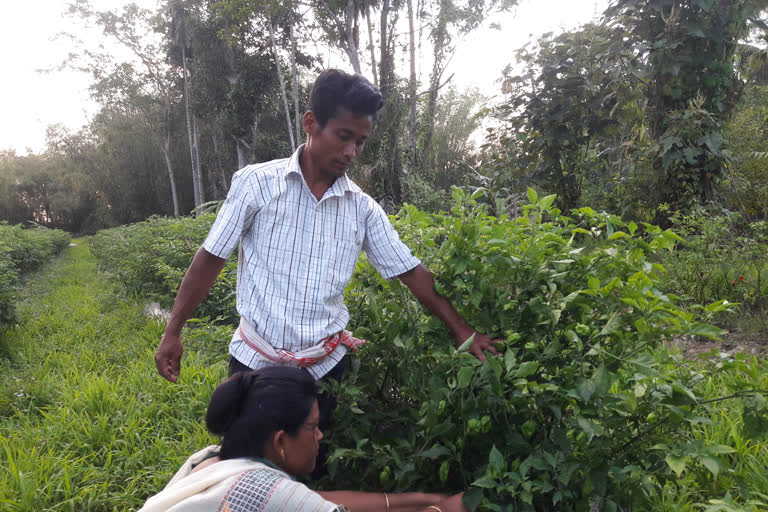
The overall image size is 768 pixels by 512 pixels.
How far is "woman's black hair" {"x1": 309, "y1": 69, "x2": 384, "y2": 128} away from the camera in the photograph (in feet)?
5.24

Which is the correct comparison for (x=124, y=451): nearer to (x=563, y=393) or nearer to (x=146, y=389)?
(x=146, y=389)

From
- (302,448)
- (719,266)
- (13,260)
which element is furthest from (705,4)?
(13,260)

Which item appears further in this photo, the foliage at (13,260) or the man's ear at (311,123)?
the foliage at (13,260)

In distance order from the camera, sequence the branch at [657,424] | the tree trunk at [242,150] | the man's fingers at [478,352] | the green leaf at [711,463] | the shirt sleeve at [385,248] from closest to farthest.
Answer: the green leaf at [711,463] < the branch at [657,424] < the man's fingers at [478,352] < the shirt sleeve at [385,248] < the tree trunk at [242,150]

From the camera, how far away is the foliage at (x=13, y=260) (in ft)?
17.1

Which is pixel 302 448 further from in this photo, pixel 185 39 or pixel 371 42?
pixel 185 39

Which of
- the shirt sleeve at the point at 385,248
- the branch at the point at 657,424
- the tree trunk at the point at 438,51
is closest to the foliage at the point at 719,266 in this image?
the branch at the point at 657,424

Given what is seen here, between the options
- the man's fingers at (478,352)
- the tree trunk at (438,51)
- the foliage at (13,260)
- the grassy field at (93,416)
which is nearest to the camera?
the man's fingers at (478,352)

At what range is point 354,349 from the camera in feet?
6.14

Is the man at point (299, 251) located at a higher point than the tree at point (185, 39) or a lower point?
lower

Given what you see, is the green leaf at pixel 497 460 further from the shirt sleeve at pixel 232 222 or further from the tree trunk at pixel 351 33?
the tree trunk at pixel 351 33

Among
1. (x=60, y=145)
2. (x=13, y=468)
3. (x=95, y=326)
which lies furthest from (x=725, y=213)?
(x=60, y=145)

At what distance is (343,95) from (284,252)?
23.4 inches

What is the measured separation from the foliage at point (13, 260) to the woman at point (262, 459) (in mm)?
5107
